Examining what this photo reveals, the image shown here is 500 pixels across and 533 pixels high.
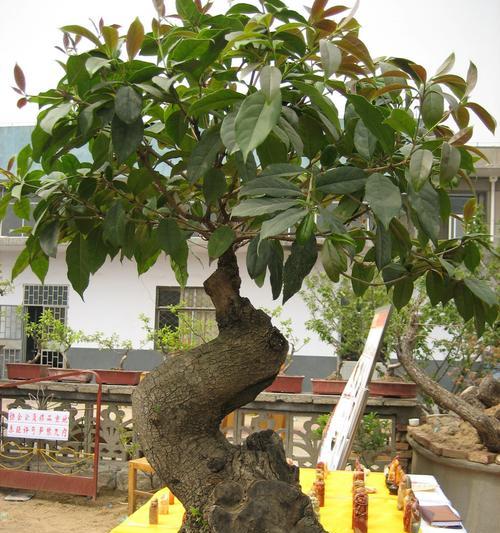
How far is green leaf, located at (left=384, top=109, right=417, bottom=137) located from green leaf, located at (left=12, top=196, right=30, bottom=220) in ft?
2.19

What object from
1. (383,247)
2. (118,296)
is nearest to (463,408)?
(383,247)

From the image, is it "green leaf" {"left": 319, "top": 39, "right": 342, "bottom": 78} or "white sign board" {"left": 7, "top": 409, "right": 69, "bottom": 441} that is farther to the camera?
"white sign board" {"left": 7, "top": 409, "right": 69, "bottom": 441}

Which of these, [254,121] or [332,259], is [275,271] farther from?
[254,121]

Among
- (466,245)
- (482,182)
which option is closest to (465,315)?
(466,245)

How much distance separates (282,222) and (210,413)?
2.17 feet

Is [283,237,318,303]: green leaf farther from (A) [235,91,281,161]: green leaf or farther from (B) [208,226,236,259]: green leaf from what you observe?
(A) [235,91,281,161]: green leaf

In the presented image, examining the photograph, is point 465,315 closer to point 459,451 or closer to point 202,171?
point 202,171

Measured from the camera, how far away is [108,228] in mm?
1187

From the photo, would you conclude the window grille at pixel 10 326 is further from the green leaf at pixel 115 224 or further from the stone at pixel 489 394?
the green leaf at pixel 115 224

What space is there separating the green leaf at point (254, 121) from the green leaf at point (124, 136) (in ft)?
0.71

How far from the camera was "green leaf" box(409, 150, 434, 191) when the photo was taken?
2.98 ft

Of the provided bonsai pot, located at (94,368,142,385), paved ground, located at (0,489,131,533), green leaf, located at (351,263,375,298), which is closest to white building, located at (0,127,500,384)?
bonsai pot, located at (94,368,142,385)

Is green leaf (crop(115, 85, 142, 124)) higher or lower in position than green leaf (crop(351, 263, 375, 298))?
higher

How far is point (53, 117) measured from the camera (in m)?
0.93
